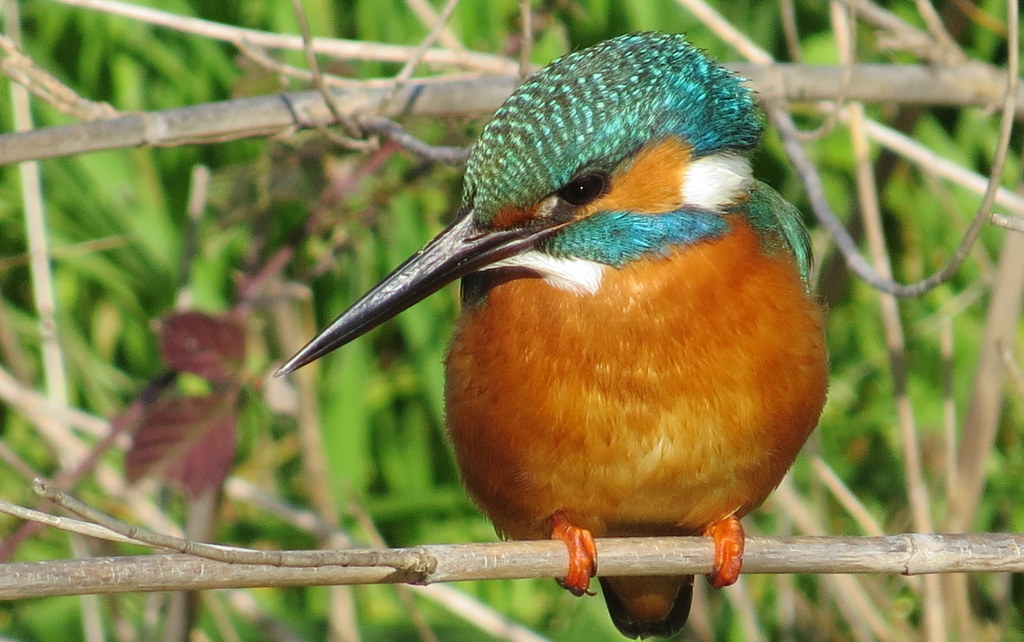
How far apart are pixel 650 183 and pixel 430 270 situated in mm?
381

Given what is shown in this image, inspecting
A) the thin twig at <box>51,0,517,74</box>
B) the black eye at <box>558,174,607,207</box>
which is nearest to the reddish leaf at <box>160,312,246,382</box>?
the thin twig at <box>51,0,517,74</box>

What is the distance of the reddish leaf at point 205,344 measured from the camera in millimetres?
2764

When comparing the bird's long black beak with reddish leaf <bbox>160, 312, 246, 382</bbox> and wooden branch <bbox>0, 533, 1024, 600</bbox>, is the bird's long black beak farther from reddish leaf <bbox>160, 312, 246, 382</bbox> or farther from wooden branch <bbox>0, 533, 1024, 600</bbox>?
reddish leaf <bbox>160, 312, 246, 382</bbox>

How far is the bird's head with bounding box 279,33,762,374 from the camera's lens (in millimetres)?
2088

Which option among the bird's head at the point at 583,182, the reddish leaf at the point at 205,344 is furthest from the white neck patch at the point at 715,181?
the reddish leaf at the point at 205,344

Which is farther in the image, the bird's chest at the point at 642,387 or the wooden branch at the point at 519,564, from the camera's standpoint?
the bird's chest at the point at 642,387

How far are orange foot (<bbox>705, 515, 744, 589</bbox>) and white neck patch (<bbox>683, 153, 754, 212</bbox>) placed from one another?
0.60m

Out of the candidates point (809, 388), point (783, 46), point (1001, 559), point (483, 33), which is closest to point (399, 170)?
point (483, 33)

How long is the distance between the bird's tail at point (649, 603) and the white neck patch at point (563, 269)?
817 mm

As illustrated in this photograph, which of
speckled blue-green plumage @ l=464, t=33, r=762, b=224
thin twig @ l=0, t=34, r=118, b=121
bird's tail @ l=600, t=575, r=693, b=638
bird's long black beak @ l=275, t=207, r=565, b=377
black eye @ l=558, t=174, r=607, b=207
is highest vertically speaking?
thin twig @ l=0, t=34, r=118, b=121

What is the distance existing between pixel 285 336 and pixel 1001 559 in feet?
6.49

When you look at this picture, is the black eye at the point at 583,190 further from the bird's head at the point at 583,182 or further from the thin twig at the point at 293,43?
the thin twig at the point at 293,43

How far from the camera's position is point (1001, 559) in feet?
6.61

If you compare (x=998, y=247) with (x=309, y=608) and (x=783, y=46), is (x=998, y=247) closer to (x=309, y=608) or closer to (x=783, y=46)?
(x=783, y=46)
